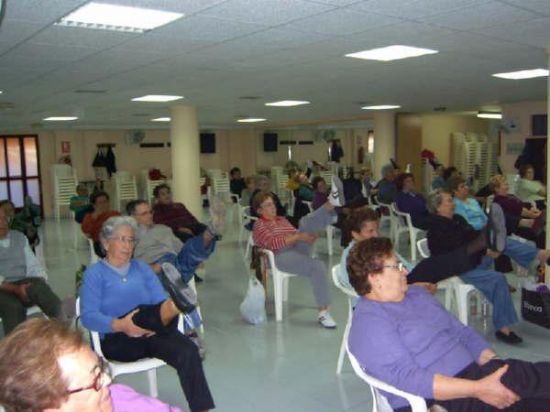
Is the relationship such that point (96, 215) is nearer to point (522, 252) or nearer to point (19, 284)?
point (19, 284)

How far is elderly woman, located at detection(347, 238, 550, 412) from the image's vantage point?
1.96 metres

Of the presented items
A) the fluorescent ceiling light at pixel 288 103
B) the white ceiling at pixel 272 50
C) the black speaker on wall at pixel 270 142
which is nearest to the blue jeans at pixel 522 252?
the white ceiling at pixel 272 50

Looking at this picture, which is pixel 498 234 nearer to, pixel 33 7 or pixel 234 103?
pixel 33 7

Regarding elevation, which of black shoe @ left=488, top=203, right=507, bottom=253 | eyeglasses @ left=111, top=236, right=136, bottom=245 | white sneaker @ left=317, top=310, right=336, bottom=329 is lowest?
white sneaker @ left=317, top=310, right=336, bottom=329

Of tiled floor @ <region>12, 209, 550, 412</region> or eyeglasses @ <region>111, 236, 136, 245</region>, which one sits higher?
eyeglasses @ <region>111, 236, 136, 245</region>

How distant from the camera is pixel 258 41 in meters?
3.85

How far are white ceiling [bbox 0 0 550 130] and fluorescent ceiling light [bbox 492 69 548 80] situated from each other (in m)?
0.20

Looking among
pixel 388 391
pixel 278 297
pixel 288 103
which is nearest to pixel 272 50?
pixel 278 297

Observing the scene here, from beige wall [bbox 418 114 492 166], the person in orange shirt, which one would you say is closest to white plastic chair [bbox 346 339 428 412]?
the person in orange shirt

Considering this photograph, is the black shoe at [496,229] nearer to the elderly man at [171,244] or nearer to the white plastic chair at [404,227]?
the elderly man at [171,244]

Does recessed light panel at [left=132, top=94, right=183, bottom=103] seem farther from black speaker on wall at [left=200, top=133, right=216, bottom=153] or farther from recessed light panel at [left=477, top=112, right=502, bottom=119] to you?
recessed light panel at [left=477, top=112, right=502, bottom=119]

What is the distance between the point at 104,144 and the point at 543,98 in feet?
33.7

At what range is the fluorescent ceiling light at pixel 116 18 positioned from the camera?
2.96 meters

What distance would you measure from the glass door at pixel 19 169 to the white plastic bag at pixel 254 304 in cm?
1030
